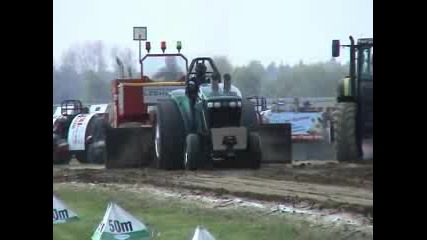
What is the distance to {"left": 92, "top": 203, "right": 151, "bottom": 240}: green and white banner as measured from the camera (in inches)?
139

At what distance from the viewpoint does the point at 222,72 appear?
11.5ft

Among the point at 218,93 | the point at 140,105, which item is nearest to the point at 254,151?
the point at 218,93

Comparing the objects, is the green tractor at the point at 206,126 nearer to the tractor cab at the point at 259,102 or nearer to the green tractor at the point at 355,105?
the tractor cab at the point at 259,102

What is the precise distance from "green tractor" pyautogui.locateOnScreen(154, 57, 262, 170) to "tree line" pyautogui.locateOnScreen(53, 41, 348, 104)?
0.24 feet

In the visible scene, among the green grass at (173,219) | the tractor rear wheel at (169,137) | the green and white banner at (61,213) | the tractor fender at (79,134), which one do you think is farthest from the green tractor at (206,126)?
the green and white banner at (61,213)

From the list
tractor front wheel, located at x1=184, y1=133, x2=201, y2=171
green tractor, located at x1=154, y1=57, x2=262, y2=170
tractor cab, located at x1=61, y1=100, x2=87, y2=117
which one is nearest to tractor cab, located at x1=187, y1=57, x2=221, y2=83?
green tractor, located at x1=154, y1=57, x2=262, y2=170

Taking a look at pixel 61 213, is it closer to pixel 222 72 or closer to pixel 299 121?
pixel 222 72

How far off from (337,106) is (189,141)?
0.70 m

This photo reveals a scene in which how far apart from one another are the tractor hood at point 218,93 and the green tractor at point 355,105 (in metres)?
0.46

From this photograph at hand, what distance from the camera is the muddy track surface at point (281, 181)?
3.42m

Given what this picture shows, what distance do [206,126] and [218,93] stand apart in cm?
16

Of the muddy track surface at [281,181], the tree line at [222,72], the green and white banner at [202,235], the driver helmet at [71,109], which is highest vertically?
the tree line at [222,72]

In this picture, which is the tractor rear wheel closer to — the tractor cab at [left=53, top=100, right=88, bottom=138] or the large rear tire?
the tractor cab at [left=53, top=100, right=88, bottom=138]
